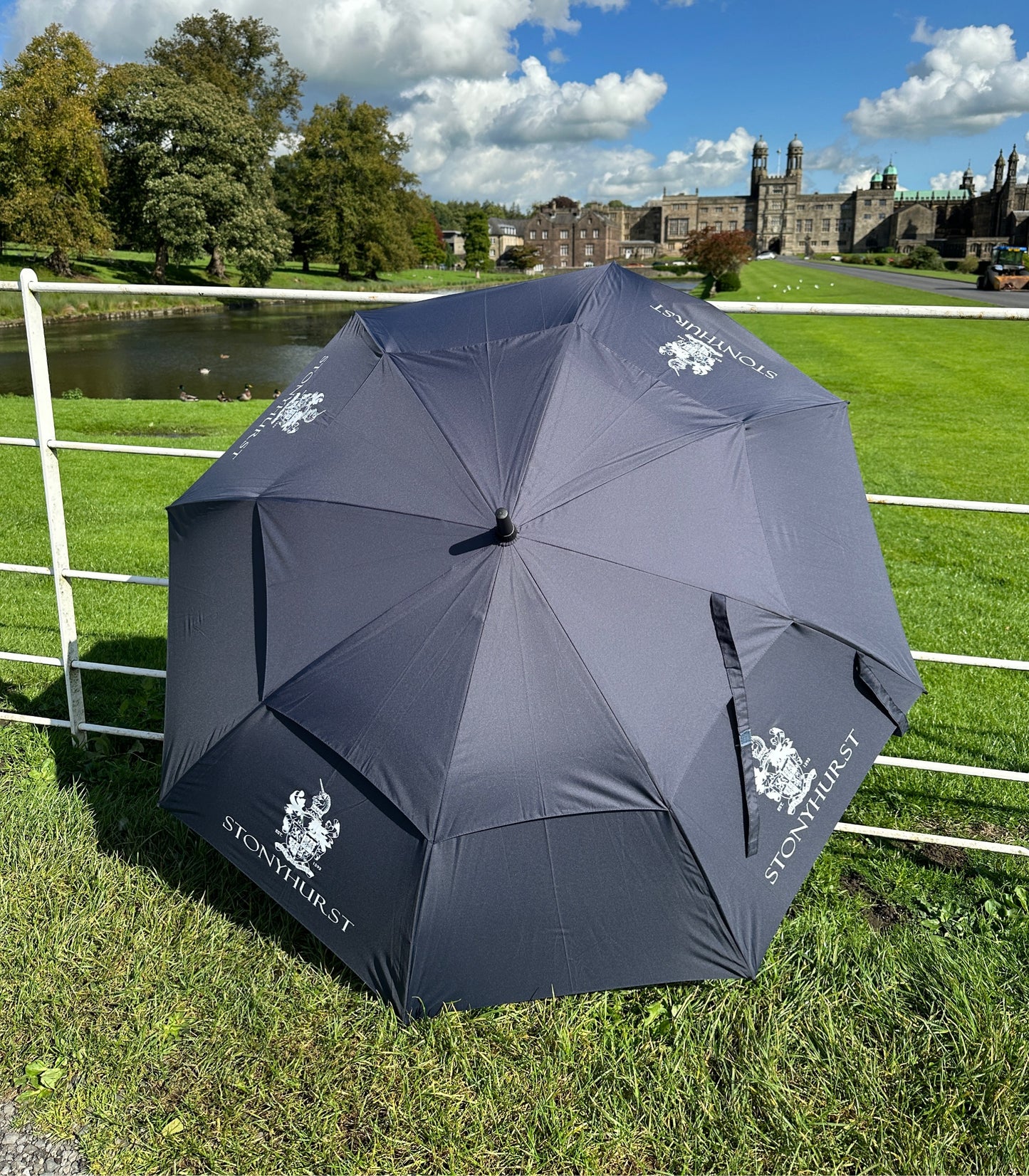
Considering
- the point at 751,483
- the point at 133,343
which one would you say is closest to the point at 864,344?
the point at 133,343

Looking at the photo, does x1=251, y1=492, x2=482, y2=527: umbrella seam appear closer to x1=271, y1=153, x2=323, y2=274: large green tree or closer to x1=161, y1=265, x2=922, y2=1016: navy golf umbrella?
x1=161, y1=265, x2=922, y2=1016: navy golf umbrella

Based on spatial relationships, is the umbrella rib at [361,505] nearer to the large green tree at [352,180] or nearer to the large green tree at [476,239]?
the large green tree at [352,180]

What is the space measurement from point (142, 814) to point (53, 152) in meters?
42.6

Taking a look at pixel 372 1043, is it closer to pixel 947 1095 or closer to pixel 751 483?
pixel 947 1095

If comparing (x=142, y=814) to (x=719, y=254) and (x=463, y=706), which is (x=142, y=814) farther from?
(x=719, y=254)

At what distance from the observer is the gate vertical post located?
126 inches

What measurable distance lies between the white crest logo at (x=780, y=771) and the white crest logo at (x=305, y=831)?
95 centimetres

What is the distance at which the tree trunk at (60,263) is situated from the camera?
128 ft

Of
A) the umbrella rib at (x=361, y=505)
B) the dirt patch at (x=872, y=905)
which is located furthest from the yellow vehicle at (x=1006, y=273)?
the umbrella rib at (x=361, y=505)

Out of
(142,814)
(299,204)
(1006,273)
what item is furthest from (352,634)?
(299,204)

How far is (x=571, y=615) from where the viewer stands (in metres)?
1.86

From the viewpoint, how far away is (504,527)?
6.04 ft

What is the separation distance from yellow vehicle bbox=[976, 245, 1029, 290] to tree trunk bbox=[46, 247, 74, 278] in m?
38.5

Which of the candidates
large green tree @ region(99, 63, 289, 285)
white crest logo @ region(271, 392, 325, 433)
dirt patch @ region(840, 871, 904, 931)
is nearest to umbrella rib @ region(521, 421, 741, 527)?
white crest logo @ region(271, 392, 325, 433)
